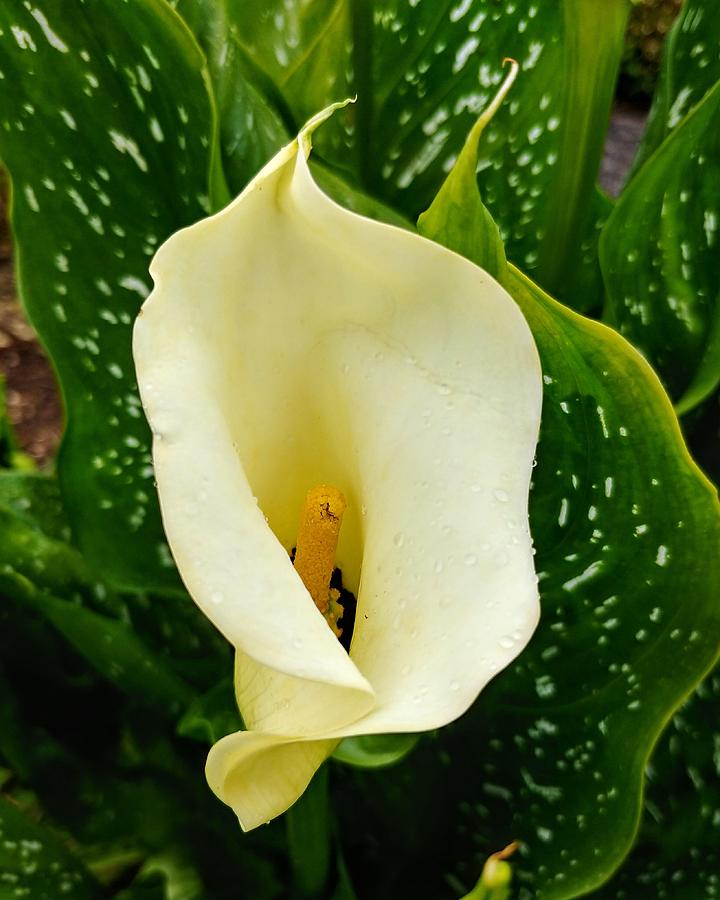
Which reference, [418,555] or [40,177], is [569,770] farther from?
[40,177]

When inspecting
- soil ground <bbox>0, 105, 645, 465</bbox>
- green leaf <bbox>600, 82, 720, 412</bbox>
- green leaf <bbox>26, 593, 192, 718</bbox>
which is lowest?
soil ground <bbox>0, 105, 645, 465</bbox>

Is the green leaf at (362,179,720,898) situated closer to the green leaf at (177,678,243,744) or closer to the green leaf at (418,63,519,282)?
the green leaf at (418,63,519,282)

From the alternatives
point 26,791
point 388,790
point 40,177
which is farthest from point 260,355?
point 26,791

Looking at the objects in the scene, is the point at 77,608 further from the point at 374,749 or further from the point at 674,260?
the point at 674,260

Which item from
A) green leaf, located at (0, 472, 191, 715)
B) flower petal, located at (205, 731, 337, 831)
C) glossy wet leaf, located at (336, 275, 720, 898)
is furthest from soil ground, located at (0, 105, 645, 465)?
flower petal, located at (205, 731, 337, 831)

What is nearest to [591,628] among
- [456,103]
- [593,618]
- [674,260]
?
[593,618]

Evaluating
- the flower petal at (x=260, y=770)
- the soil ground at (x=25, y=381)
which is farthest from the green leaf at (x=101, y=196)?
the soil ground at (x=25, y=381)
